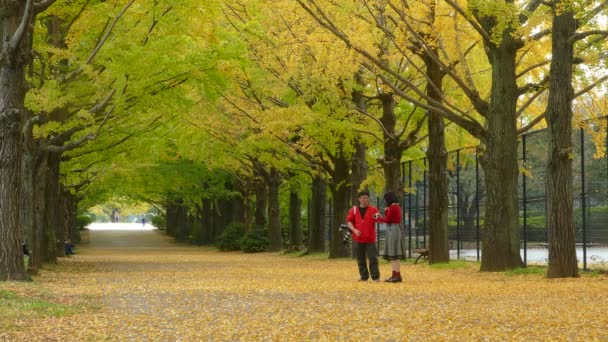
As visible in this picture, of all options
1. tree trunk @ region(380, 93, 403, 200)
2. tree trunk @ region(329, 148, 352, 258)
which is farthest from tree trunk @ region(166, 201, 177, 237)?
tree trunk @ region(380, 93, 403, 200)

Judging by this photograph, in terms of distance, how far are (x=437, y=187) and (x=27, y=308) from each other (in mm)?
14520

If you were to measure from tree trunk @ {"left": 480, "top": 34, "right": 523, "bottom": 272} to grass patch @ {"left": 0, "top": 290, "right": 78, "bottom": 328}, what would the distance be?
1037 cm

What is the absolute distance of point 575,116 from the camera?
2170cm

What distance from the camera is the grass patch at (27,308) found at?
33.7 ft

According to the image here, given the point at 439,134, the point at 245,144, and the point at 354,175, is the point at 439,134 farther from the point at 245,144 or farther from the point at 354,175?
the point at 245,144

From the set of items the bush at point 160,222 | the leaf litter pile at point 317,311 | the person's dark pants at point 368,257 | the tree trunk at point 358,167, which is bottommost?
the leaf litter pile at point 317,311

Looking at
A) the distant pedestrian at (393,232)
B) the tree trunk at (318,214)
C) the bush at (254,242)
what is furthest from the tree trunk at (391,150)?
the bush at (254,242)

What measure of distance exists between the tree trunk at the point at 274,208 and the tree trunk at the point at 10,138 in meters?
23.3

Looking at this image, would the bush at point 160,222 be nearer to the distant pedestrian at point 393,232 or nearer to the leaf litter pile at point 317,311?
the leaf litter pile at point 317,311

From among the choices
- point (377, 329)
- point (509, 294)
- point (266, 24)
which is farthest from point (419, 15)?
point (377, 329)

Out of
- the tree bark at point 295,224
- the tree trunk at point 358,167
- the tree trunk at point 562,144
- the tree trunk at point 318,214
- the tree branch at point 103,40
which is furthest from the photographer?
the tree bark at point 295,224

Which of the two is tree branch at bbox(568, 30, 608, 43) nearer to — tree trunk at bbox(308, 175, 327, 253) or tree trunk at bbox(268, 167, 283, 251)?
tree trunk at bbox(308, 175, 327, 253)

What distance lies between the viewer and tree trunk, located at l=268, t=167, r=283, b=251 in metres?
39.1

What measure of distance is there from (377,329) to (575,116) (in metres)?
14.2
